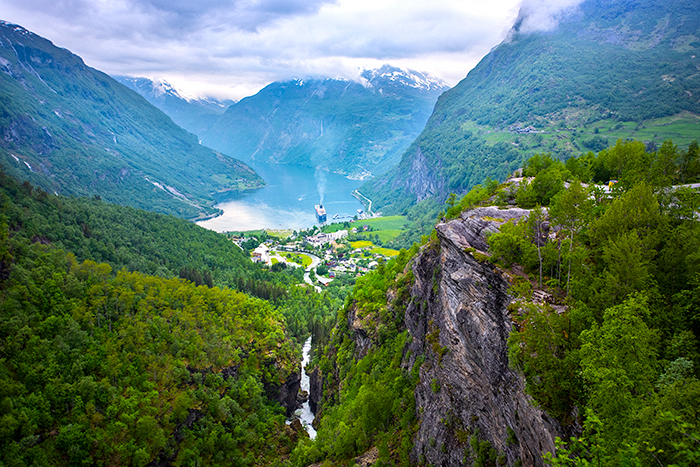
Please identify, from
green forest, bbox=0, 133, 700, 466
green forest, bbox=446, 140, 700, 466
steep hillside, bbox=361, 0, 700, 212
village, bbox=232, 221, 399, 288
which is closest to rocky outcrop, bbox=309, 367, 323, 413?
green forest, bbox=0, 133, 700, 466

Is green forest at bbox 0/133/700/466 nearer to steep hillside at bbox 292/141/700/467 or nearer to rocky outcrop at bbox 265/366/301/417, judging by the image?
steep hillside at bbox 292/141/700/467

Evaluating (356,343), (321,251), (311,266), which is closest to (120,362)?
(356,343)

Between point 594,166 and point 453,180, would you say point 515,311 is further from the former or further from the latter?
point 453,180

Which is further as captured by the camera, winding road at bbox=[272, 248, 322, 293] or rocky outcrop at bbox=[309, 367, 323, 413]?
winding road at bbox=[272, 248, 322, 293]

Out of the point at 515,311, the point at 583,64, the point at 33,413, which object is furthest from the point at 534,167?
the point at 583,64

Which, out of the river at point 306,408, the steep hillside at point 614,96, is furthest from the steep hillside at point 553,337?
the steep hillside at point 614,96

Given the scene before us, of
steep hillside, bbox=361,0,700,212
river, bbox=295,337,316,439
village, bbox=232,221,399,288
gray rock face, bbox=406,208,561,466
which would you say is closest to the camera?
gray rock face, bbox=406,208,561,466

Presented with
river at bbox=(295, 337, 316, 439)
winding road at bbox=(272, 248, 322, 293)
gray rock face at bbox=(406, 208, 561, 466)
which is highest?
gray rock face at bbox=(406, 208, 561, 466)

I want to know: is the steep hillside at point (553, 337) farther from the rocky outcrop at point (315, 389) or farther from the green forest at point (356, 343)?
the rocky outcrop at point (315, 389)

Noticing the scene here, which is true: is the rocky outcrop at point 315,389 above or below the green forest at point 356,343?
below
